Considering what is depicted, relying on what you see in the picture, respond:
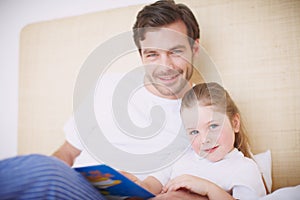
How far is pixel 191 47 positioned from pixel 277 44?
0.93ft

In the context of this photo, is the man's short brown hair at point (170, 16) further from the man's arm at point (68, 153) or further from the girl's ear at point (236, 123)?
the man's arm at point (68, 153)

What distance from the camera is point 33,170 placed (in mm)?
852

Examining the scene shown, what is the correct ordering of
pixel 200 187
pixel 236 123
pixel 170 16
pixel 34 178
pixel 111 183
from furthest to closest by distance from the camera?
pixel 170 16 → pixel 236 123 → pixel 200 187 → pixel 111 183 → pixel 34 178

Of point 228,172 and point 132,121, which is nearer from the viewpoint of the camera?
point 228,172

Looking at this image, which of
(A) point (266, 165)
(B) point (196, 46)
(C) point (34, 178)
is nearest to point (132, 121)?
(B) point (196, 46)

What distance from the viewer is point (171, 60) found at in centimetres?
143

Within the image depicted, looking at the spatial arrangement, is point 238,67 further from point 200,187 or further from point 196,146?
point 200,187

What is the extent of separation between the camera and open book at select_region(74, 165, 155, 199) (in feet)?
3.31

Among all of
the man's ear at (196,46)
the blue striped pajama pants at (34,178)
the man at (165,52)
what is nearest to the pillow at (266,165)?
the man at (165,52)

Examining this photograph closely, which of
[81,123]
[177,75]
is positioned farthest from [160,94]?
[81,123]

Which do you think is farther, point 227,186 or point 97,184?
point 227,186

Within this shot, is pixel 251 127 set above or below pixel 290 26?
below

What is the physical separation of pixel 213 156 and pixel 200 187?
12 centimetres

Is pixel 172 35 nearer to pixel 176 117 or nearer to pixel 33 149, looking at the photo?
pixel 176 117
